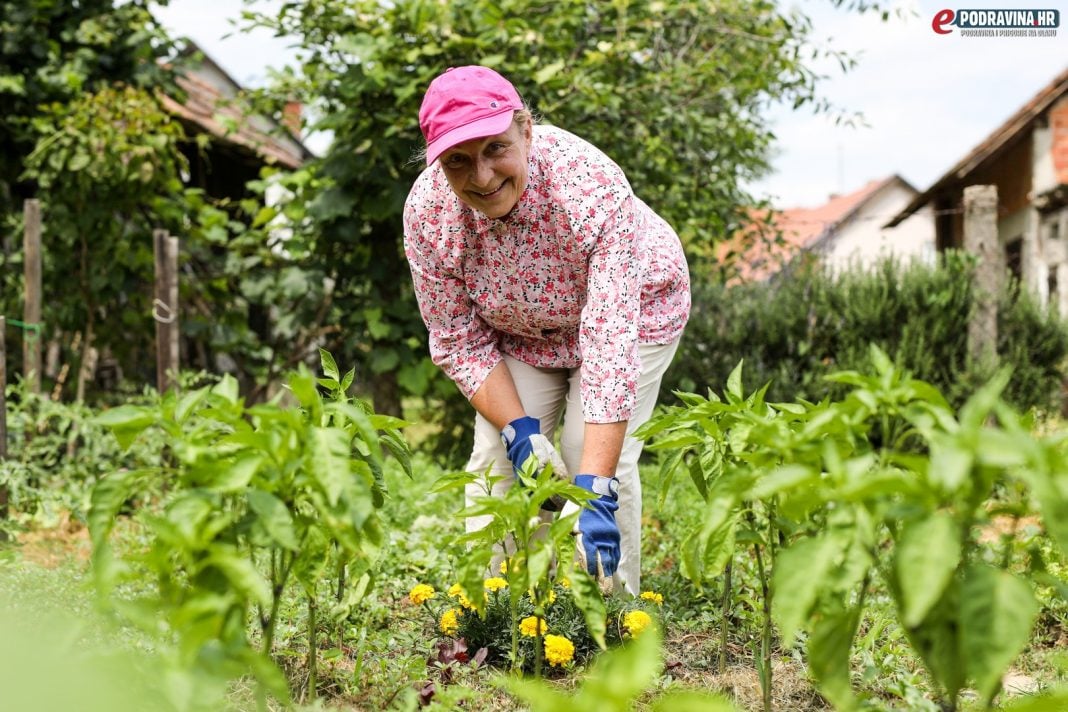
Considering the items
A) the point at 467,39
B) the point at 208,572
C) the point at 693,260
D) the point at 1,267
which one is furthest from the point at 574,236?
the point at 1,267

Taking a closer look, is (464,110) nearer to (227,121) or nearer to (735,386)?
(735,386)

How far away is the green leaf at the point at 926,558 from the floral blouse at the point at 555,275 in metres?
1.30

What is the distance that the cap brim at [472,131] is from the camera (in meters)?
2.20

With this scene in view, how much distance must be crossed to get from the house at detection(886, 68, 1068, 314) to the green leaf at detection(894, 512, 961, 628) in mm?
9962

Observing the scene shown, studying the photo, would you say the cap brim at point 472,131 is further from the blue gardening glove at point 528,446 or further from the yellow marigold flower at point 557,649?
the yellow marigold flower at point 557,649

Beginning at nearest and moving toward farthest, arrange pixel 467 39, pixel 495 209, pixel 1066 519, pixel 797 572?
pixel 1066 519
pixel 797 572
pixel 495 209
pixel 467 39

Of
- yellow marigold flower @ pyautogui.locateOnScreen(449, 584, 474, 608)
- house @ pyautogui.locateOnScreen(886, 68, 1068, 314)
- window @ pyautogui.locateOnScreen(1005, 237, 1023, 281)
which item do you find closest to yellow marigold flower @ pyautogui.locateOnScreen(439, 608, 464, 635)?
yellow marigold flower @ pyautogui.locateOnScreen(449, 584, 474, 608)

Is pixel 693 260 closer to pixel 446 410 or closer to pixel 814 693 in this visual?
pixel 446 410

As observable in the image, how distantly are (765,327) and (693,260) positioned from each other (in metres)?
0.71

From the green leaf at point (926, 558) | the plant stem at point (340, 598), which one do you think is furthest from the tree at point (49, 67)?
the green leaf at point (926, 558)

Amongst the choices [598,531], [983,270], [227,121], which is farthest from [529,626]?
[983,270]

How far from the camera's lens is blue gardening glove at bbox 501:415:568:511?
8.02ft

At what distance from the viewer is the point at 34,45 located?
20.9ft

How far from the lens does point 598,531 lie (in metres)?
2.14
